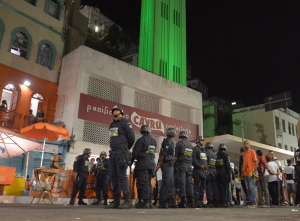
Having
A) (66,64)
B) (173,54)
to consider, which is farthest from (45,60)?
(173,54)

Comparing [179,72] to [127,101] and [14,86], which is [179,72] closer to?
[127,101]

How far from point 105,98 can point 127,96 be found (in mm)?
1823

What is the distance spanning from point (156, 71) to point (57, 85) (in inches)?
380

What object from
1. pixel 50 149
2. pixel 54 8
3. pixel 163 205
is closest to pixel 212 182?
pixel 163 205

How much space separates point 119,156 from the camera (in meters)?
5.84

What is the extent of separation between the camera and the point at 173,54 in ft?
89.4

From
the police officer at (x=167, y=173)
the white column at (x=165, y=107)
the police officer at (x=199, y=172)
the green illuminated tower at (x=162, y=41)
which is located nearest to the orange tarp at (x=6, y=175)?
the police officer at (x=167, y=173)

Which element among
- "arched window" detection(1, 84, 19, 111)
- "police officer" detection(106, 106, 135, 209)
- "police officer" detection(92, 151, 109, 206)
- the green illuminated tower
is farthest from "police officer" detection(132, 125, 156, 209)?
the green illuminated tower

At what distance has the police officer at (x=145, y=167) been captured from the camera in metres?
6.37

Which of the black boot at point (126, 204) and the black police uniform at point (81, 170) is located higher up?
the black police uniform at point (81, 170)

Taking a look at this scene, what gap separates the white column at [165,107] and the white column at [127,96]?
10.7ft

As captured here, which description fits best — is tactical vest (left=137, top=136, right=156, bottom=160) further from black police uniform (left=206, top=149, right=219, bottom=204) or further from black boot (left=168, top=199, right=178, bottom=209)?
black police uniform (left=206, top=149, right=219, bottom=204)

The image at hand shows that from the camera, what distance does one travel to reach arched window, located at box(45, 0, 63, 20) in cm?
1966

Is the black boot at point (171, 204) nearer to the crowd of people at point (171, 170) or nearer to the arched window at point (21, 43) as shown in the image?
the crowd of people at point (171, 170)
